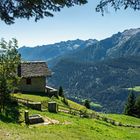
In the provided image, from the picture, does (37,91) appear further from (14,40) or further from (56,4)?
(56,4)

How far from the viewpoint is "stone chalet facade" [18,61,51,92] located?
6800 centimetres

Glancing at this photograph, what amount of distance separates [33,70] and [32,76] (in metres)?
1.84

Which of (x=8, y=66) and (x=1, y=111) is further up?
(x=8, y=66)

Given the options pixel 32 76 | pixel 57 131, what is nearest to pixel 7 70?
pixel 57 131

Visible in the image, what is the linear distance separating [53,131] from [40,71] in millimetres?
36497

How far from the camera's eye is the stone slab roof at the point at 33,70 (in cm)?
6824

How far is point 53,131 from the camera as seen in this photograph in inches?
1355

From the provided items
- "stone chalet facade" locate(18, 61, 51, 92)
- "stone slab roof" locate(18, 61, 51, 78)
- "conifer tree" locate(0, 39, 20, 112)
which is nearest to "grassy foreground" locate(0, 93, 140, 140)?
"conifer tree" locate(0, 39, 20, 112)

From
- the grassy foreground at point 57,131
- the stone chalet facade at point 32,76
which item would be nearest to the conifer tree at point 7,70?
the grassy foreground at point 57,131

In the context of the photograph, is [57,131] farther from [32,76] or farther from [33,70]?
[33,70]

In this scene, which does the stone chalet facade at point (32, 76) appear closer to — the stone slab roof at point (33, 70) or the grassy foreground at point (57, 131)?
the stone slab roof at point (33, 70)

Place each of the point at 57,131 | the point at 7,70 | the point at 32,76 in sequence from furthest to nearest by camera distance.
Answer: the point at 32,76 → the point at 7,70 → the point at 57,131

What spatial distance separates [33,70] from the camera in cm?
6975

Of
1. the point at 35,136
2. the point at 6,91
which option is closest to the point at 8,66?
the point at 6,91
